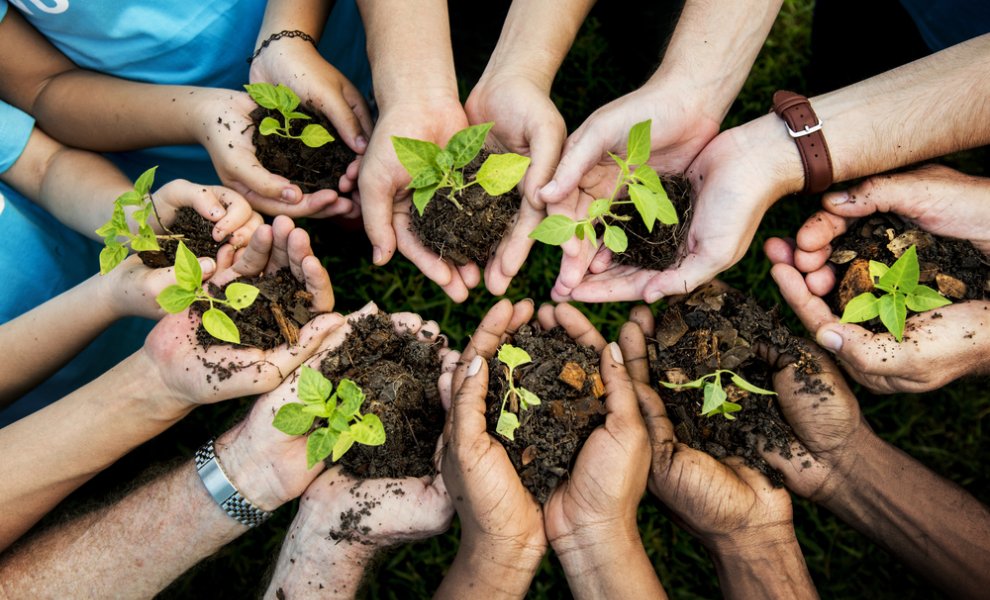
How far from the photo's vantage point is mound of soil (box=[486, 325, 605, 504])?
222 cm

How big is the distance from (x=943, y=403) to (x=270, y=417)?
3490mm

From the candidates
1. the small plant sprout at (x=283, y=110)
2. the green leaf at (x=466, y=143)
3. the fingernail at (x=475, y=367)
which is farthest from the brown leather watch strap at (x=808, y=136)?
the small plant sprout at (x=283, y=110)

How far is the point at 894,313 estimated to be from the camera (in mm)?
2064

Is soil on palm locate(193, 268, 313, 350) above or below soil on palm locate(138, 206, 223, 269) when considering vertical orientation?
below

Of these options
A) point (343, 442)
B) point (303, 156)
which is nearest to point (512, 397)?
point (343, 442)

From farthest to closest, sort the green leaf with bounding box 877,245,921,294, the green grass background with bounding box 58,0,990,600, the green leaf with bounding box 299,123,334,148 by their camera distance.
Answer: the green grass background with bounding box 58,0,990,600, the green leaf with bounding box 299,123,334,148, the green leaf with bounding box 877,245,921,294

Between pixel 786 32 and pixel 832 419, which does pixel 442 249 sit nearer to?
pixel 832 419

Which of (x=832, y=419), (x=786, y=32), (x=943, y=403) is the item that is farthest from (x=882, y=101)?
(x=943, y=403)

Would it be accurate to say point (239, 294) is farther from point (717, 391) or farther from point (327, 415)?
point (717, 391)

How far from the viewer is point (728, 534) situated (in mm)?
2268

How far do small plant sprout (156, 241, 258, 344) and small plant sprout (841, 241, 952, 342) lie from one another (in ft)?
6.96

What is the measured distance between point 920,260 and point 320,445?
2317 mm

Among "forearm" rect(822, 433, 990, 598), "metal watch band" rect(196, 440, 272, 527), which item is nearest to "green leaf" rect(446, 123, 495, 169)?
"metal watch band" rect(196, 440, 272, 527)

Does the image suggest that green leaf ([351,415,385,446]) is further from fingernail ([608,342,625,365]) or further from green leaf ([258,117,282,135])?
green leaf ([258,117,282,135])
